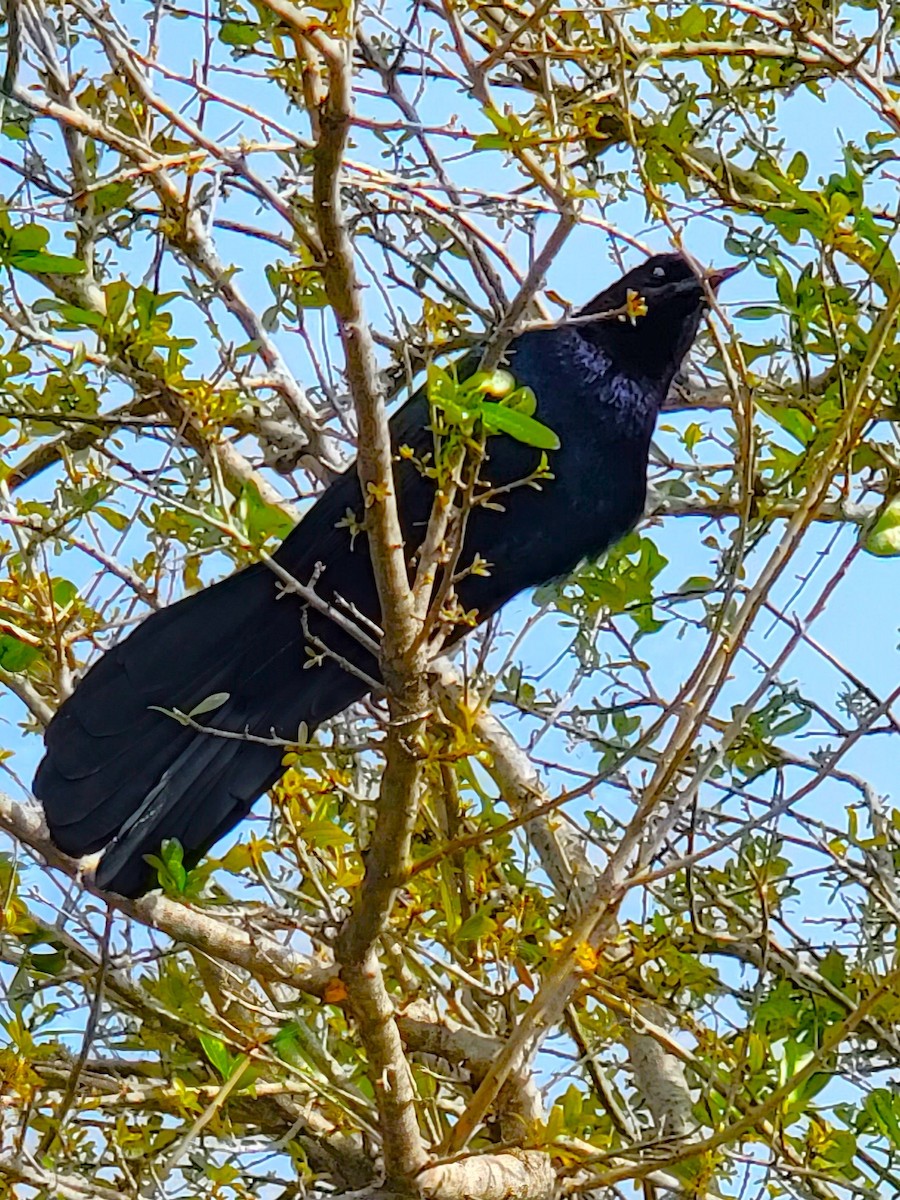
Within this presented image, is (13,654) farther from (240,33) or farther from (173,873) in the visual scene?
(240,33)

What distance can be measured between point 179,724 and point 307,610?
28 centimetres

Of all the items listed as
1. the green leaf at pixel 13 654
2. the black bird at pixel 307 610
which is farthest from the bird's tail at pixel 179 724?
the green leaf at pixel 13 654

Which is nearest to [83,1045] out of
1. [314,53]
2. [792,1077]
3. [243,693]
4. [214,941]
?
[214,941]

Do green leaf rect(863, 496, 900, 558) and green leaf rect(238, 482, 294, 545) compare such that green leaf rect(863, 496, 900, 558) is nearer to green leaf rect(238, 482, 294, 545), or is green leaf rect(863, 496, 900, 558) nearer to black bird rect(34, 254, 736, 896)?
black bird rect(34, 254, 736, 896)

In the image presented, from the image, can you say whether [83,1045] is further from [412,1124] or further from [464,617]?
[464,617]

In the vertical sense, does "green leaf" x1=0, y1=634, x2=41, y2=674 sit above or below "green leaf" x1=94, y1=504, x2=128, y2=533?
below

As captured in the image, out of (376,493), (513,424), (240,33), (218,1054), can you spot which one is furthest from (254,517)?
(240,33)

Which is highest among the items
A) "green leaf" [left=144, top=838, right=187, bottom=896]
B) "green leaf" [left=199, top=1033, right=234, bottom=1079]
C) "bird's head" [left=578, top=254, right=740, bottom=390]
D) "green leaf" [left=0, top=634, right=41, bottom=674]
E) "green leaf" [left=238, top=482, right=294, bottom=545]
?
"bird's head" [left=578, top=254, right=740, bottom=390]

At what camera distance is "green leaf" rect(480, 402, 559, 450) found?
1383mm

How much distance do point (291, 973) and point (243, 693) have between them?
Answer: 1.95 ft

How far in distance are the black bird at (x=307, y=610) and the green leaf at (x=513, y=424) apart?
57 cm

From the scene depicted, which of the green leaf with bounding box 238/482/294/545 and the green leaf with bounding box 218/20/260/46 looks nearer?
the green leaf with bounding box 238/482/294/545

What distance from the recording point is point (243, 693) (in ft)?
7.85

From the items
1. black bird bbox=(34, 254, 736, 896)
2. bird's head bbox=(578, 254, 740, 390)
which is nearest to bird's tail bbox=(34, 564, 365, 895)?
black bird bbox=(34, 254, 736, 896)
